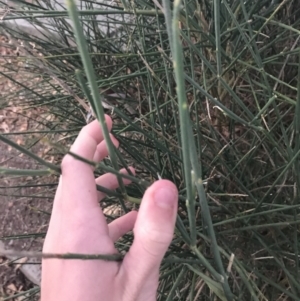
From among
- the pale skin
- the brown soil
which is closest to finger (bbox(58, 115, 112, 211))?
the pale skin

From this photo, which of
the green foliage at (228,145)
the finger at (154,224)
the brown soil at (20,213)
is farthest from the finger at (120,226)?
the brown soil at (20,213)

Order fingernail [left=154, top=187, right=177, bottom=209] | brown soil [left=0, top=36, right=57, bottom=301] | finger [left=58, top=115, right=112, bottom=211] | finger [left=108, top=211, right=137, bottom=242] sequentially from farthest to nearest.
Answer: brown soil [left=0, top=36, right=57, bottom=301]
finger [left=108, top=211, right=137, bottom=242]
finger [left=58, top=115, right=112, bottom=211]
fingernail [left=154, top=187, right=177, bottom=209]

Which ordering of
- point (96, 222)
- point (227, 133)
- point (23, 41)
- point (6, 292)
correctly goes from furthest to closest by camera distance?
point (6, 292) < point (23, 41) < point (227, 133) < point (96, 222)

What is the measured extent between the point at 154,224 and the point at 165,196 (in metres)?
0.03

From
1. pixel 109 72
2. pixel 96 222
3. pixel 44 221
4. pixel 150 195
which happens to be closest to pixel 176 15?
pixel 150 195

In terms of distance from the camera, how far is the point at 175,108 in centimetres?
71

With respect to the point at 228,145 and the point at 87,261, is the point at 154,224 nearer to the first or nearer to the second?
the point at 87,261

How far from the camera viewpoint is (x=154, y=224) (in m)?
0.40

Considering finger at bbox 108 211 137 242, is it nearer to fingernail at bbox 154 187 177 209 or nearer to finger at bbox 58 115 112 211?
finger at bbox 58 115 112 211

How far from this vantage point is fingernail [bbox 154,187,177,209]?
387 millimetres

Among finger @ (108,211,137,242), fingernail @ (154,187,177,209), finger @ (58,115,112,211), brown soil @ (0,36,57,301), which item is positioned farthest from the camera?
brown soil @ (0,36,57,301)

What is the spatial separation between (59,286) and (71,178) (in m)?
0.12

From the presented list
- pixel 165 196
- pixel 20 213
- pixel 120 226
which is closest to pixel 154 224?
pixel 165 196

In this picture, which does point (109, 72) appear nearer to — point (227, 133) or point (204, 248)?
point (227, 133)
